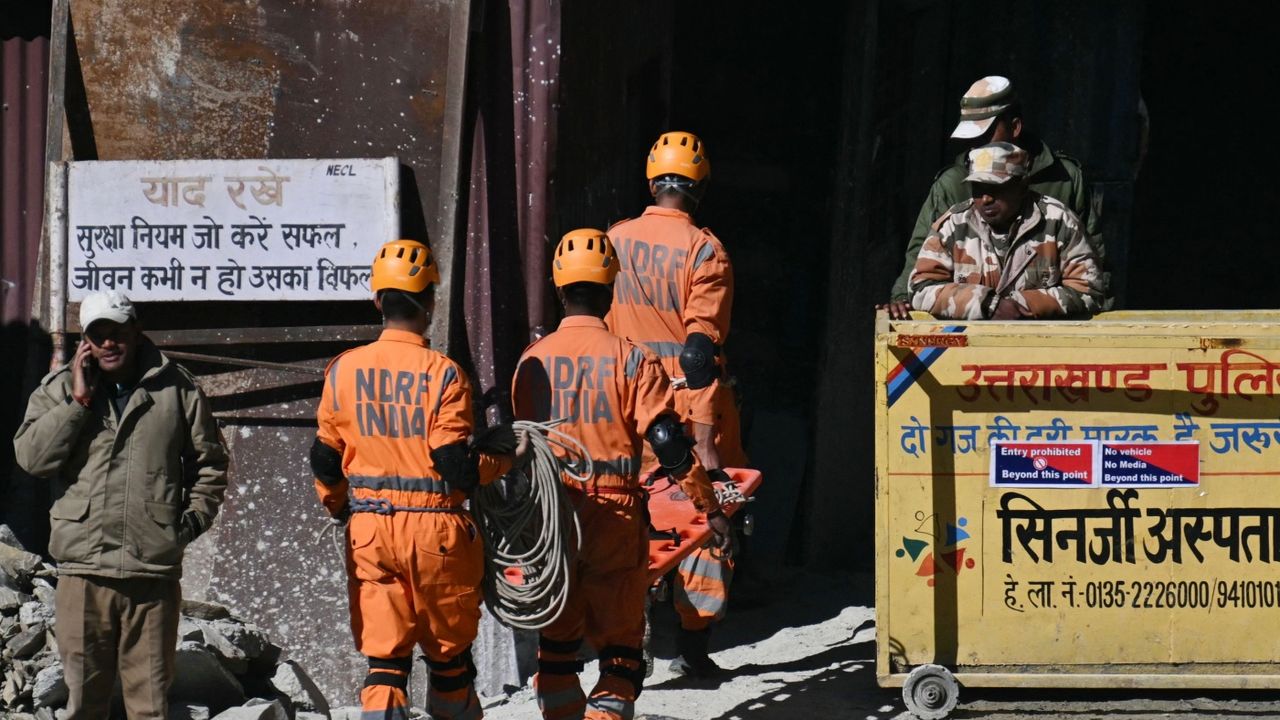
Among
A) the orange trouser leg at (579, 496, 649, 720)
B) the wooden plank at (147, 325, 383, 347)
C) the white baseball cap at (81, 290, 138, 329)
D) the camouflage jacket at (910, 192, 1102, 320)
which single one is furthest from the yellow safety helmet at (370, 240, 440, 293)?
the camouflage jacket at (910, 192, 1102, 320)

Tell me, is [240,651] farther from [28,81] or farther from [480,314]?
[28,81]

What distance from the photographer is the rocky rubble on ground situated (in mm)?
6914

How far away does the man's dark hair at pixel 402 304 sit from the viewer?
629 centimetres

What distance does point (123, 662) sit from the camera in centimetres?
648

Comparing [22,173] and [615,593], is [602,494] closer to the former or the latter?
[615,593]

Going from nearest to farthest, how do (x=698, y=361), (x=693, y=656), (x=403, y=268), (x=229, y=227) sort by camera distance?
1. (x=403, y=268)
2. (x=698, y=361)
3. (x=229, y=227)
4. (x=693, y=656)

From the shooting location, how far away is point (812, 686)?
7965 millimetres

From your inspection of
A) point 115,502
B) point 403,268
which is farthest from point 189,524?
point 403,268

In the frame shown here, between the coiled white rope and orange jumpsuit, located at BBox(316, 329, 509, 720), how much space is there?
21cm

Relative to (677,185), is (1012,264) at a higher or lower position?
lower

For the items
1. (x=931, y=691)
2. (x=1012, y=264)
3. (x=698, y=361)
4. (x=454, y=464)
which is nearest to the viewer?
(x=454, y=464)

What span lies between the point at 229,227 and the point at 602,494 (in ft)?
7.22

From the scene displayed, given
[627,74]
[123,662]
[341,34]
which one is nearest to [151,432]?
[123,662]

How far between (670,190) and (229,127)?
192cm
